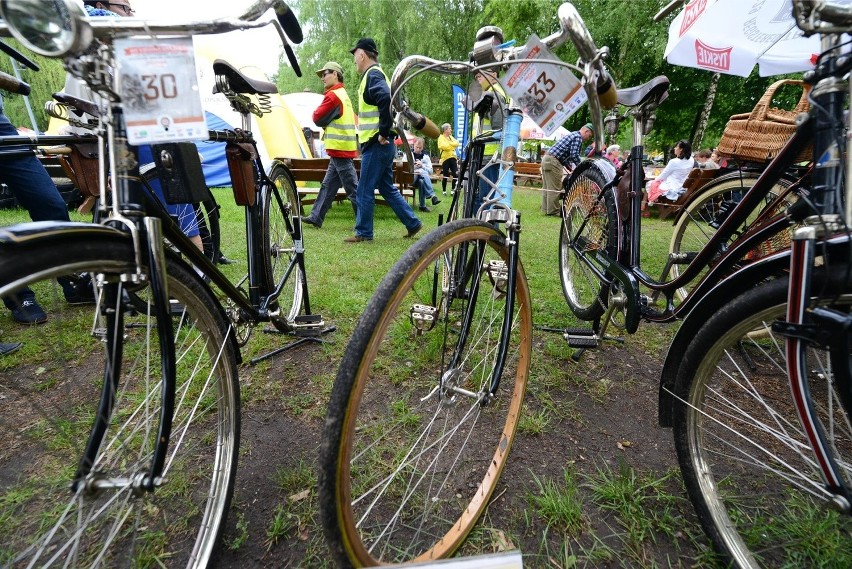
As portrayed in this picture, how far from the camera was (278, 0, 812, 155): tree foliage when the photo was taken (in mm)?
15211

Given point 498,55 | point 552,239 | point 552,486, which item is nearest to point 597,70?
point 498,55

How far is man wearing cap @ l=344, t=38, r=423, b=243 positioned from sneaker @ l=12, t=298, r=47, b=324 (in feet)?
9.57

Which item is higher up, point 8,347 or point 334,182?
point 334,182

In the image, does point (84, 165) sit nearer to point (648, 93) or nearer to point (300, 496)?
point (300, 496)

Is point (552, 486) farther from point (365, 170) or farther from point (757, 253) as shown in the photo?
point (365, 170)

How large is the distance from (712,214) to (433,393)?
97.6 inches

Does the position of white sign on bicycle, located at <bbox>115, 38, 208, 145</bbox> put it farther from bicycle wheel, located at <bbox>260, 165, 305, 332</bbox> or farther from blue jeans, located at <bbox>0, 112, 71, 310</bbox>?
blue jeans, located at <bbox>0, 112, 71, 310</bbox>

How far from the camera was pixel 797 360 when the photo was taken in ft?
3.31

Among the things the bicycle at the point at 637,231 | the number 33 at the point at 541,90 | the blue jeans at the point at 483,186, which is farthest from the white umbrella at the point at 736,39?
the number 33 at the point at 541,90

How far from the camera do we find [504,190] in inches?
61.2

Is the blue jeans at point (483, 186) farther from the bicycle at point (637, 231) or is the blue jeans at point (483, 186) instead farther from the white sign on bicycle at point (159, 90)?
the white sign on bicycle at point (159, 90)

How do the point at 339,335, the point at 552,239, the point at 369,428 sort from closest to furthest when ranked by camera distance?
1. the point at 369,428
2. the point at 339,335
3. the point at 552,239

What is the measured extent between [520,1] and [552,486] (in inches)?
746

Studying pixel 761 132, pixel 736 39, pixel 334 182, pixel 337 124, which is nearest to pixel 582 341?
pixel 761 132
